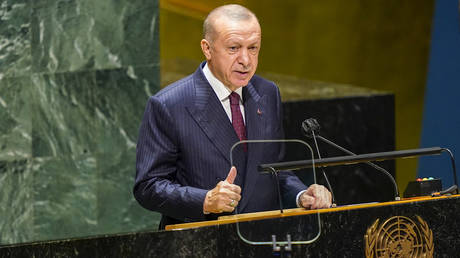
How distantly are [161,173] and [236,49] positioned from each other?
1.87ft

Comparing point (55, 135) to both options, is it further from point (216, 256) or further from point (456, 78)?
point (216, 256)

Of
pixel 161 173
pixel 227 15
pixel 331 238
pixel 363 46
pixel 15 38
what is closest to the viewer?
pixel 331 238

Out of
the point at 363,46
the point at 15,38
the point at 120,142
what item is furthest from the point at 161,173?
the point at 363,46

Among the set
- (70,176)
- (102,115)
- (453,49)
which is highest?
(453,49)

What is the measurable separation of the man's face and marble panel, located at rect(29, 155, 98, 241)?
260 cm

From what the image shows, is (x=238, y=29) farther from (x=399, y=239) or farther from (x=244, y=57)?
(x=399, y=239)

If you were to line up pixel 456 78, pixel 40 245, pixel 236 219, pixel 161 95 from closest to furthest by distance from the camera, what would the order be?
pixel 40 245 < pixel 236 219 < pixel 161 95 < pixel 456 78

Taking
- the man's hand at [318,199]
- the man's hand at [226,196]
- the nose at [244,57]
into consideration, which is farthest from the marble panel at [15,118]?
the man's hand at [318,199]

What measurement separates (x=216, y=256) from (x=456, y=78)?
355 centimetres

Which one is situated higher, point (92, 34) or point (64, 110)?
point (92, 34)

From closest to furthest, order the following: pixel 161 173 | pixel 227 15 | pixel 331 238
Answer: pixel 331 238 → pixel 161 173 → pixel 227 15

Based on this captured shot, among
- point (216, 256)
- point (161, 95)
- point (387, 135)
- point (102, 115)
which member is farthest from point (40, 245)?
point (387, 135)

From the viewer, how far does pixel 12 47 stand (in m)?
5.33

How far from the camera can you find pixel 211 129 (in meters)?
2.96
